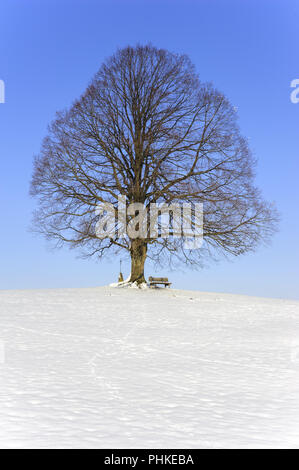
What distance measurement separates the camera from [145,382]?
6.31 m

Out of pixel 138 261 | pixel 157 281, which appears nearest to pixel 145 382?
pixel 138 261

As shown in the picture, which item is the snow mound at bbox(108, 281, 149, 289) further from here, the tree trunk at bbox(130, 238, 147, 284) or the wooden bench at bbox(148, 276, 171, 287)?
the wooden bench at bbox(148, 276, 171, 287)

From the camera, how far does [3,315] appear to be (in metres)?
12.9

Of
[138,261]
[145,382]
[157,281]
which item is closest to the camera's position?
[145,382]

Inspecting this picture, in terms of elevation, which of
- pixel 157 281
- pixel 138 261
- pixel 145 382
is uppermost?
pixel 138 261

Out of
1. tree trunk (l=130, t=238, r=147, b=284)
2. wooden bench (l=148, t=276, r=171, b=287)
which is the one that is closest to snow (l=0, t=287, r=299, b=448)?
tree trunk (l=130, t=238, r=147, b=284)

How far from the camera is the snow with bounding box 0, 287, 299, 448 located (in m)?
4.32

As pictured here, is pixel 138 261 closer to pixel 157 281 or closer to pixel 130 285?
pixel 130 285

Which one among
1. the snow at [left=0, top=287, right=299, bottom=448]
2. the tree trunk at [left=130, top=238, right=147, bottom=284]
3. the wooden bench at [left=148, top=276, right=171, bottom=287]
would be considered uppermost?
the tree trunk at [left=130, top=238, right=147, bottom=284]

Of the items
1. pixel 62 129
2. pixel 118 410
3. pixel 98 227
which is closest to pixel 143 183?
pixel 98 227

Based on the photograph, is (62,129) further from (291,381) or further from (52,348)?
(291,381)

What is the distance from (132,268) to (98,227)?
8.55 feet

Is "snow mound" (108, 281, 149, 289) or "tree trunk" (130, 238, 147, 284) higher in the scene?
"tree trunk" (130, 238, 147, 284)

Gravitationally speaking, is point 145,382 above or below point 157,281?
below
